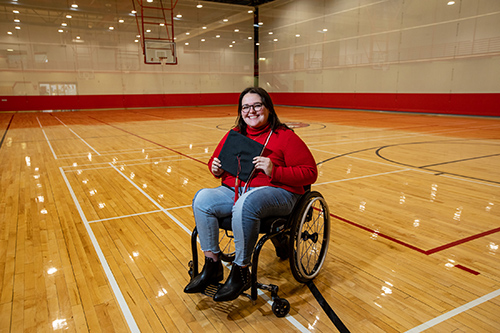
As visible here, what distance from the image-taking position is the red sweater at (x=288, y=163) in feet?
6.79

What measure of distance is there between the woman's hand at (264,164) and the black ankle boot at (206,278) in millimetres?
571

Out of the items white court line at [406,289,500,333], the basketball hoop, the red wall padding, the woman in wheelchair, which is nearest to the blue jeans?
the woman in wheelchair

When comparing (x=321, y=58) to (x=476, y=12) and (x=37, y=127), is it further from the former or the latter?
(x=37, y=127)

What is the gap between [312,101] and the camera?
19188 millimetres

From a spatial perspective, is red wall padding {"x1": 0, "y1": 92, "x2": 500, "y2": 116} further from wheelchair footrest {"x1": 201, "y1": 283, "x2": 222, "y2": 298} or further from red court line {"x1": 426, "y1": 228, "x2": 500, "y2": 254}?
wheelchair footrest {"x1": 201, "y1": 283, "x2": 222, "y2": 298}

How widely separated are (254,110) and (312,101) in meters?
17.6

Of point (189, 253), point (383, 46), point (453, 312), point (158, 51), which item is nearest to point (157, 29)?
point (158, 51)

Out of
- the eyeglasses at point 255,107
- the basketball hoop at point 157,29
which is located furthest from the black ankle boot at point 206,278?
the basketball hoop at point 157,29

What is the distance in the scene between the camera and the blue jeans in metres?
1.89

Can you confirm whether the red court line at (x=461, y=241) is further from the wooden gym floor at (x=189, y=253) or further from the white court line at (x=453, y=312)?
the white court line at (x=453, y=312)

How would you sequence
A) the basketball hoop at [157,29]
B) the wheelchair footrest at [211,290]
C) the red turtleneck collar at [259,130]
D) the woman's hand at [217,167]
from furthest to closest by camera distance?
the basketball hoop at [157,29], the red turtleneck collar at [259,130], the woman's hand at [217,167], the wheelchair footrest at [211,290]

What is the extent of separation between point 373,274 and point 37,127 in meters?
11.6

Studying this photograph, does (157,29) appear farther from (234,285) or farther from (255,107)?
(234,285)

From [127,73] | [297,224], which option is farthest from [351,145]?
[127,73]
